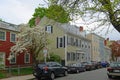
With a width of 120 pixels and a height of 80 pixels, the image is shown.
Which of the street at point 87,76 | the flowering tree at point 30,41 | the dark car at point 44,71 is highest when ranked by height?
the flowering tree at point 30,41

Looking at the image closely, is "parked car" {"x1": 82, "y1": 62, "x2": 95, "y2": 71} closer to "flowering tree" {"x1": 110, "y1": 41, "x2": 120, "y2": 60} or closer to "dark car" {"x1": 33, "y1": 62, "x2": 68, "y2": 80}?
"dark car" {"x1": 33, "y1": 62, "x2": 68, "y2": 80}

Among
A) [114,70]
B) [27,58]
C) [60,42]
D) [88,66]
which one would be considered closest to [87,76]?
[114,70]

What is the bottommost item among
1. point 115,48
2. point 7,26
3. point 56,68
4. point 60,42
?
point 56,68

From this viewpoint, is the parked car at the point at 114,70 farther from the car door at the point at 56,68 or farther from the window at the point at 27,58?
the window at the point at 27,58

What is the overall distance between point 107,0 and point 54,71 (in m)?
15.6

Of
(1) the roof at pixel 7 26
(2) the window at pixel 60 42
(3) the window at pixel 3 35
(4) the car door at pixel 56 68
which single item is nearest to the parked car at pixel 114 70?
(4) the car door at pixel 56 68

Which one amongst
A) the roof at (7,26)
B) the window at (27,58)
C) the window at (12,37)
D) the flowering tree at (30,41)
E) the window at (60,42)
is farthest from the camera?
the window at (60,42)

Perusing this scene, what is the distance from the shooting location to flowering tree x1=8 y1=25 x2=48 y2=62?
1260 inches

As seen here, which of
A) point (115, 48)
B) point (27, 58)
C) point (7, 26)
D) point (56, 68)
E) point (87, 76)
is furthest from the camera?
point (115, 48)

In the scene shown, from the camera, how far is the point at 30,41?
106 ft

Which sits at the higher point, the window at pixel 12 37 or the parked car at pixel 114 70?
the window at pixel 12 37

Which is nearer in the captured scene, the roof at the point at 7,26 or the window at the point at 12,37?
the roof at the point at 7,26

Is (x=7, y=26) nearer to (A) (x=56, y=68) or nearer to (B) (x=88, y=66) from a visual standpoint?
(A) (x=56, y=68)

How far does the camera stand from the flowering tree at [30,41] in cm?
3200
